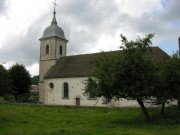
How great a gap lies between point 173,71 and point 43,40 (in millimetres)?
41085

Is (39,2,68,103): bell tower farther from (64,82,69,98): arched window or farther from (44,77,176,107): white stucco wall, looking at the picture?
(64,82,69,98): arched window

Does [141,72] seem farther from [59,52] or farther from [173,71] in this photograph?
[59,52]

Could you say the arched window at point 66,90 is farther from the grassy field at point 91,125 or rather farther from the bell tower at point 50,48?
the grassy field at point 91,125

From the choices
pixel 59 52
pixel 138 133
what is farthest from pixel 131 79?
pixel 59 52

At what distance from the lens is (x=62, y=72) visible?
179 feet

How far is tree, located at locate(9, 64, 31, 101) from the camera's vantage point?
211 ft

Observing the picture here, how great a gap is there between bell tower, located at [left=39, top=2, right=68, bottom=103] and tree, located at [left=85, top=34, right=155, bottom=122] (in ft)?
114

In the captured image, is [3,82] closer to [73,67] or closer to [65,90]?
[65,90]

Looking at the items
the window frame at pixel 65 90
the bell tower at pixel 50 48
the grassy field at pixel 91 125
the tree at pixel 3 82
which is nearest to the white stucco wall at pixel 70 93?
the window frame at pixel 65 90

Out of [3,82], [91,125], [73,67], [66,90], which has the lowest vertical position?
[91,125]

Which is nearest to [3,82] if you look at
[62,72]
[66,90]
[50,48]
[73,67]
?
[66,90]

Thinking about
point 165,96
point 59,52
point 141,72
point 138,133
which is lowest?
point 138,133

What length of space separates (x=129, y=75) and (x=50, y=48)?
38202 millimetres

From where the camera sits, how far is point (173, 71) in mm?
26531
